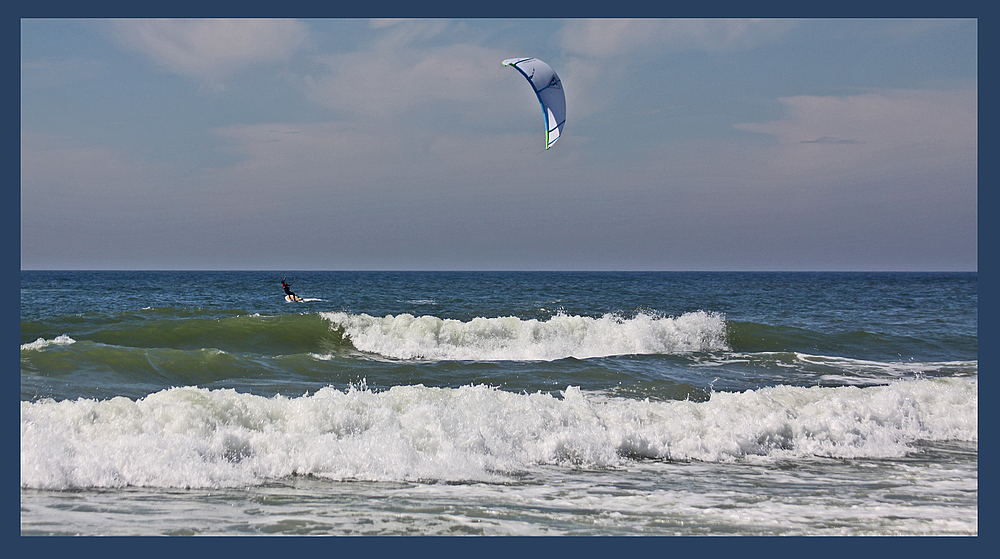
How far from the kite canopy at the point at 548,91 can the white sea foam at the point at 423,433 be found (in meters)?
4.82

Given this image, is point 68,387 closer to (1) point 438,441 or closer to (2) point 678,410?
(1) point 438,441

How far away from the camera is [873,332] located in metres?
19.8

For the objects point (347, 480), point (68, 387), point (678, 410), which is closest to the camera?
point (347, 480)

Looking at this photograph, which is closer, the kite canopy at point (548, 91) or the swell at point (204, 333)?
the kite canopy at point (548, 91)

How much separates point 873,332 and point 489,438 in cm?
1722

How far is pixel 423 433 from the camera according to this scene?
6.98 m

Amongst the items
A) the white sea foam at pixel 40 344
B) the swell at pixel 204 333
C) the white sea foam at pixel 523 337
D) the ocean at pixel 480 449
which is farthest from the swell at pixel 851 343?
the white sea foam at pixel 40 344

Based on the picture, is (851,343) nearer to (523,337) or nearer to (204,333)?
(523,337)

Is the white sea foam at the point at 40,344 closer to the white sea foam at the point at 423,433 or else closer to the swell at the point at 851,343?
the white sea foam at the point at 423,433

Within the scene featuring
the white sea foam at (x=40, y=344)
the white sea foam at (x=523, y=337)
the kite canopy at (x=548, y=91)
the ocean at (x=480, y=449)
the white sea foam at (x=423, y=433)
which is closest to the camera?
the ocean at (x=480, y=449)

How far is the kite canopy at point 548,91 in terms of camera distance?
10.7 metres

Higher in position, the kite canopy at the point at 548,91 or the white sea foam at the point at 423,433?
the kite canopy at the point at 548,91

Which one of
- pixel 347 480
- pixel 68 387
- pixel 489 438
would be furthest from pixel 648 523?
pixel 68 387

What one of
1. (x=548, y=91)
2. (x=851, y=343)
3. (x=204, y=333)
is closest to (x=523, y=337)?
(x=548, y=91)
